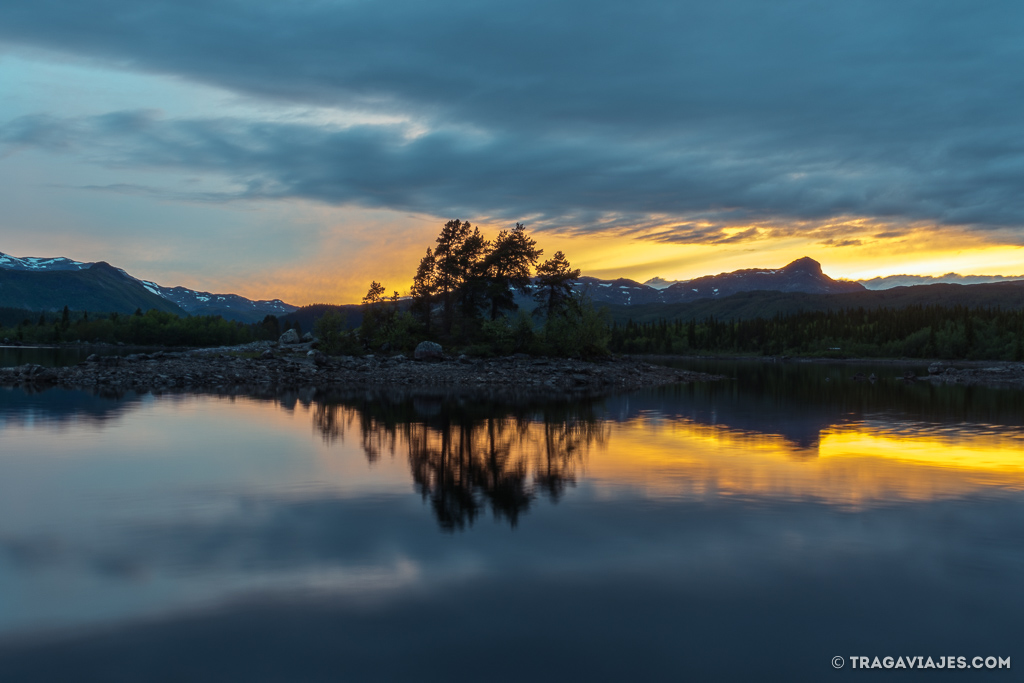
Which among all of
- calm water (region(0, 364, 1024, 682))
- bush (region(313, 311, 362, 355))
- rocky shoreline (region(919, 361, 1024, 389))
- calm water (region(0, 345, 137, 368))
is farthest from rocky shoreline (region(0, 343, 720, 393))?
rocky shoreline (region(919, 361, 1024, 389))

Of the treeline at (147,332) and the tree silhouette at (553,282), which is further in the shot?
the treeline at (147,332)

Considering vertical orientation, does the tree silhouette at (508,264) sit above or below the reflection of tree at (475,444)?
above

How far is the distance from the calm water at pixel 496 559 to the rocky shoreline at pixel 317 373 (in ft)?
99.7

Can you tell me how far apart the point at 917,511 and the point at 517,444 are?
14.2m

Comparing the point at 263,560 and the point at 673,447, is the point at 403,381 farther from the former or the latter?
the point at 263,560

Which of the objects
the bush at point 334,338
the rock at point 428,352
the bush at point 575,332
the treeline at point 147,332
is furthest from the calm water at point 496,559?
the treeline at point 147,332

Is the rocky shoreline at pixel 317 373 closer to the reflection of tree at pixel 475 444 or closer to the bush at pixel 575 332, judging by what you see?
the bush at pixel 575 332

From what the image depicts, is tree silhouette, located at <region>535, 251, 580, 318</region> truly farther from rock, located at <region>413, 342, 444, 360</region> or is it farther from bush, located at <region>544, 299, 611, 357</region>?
rock, located at <region>413, 342, 444, 360</region>

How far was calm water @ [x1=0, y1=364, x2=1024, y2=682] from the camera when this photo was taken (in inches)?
344

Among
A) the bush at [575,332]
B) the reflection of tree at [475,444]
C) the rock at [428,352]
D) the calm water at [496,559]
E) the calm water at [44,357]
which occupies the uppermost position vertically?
the bush at [575,332]

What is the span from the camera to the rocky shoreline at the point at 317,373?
179 feet

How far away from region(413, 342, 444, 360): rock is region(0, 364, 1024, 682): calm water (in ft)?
142

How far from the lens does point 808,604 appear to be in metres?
10.3

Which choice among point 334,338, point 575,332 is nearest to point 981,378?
point 575,332
